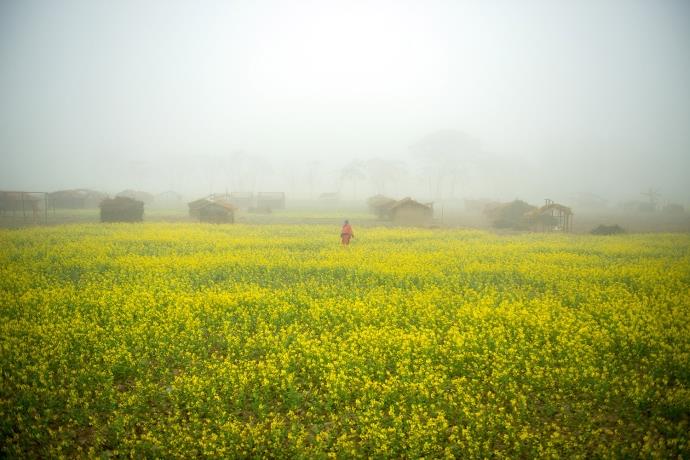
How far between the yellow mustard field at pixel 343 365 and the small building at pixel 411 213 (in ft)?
94.6

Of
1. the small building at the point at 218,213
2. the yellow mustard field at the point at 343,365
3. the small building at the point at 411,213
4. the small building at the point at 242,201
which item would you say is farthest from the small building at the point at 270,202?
the yellow mustard field at the point at 343,365

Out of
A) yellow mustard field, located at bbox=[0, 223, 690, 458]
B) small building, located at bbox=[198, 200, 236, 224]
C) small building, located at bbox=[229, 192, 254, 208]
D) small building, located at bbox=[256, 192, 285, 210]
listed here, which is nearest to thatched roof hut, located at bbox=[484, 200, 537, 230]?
yellow mustard field, located at bbox=[0, 223, 690, 458]

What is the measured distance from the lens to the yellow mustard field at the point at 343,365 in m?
6.85

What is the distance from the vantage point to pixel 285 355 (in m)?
9.41

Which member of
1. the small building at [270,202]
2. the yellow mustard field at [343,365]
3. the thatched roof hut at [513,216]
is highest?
the small building at [270,202]

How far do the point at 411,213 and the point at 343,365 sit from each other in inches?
1540

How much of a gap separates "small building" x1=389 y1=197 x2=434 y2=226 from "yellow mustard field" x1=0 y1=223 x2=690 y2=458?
28847 mm

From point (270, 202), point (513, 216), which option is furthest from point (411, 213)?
point (270, 202)

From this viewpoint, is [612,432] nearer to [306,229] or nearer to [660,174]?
[306,229]

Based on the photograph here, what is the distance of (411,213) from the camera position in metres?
47.2

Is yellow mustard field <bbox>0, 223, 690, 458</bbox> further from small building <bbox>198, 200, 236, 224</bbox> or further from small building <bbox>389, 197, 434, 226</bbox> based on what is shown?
small building <bbox>389, 197, 434, 226</bbox>

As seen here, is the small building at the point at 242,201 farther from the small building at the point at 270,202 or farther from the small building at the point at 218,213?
the small building at the point at 218,213

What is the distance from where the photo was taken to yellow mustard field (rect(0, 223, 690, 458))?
6.85 metres

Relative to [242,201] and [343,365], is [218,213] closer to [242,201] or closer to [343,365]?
[242,201]
